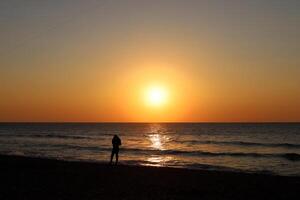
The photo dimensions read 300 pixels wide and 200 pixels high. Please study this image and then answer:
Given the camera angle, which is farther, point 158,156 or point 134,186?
point 158,156

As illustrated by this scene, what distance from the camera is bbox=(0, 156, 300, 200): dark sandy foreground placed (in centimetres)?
1312

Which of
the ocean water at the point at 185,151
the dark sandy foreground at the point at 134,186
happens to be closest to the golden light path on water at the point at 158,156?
the ocean water at the point at 185,151

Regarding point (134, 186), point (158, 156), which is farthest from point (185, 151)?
point (134, 186)

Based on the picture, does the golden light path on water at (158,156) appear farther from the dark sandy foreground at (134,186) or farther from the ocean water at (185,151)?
the dark sandy foreground at (134,186)

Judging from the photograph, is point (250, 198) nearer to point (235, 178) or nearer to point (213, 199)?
point (213, 199)

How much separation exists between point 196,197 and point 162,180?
4.17 metres

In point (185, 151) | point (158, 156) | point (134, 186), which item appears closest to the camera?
point (134, 186)

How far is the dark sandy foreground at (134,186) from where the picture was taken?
13.1m

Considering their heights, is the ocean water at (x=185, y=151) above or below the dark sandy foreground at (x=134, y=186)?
below

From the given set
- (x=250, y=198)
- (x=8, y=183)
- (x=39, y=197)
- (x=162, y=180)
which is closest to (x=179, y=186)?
(x=162, y=180)

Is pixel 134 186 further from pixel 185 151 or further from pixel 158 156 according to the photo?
pixel 185 151

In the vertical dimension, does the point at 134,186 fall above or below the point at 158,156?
above

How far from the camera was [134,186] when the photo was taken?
15.1m

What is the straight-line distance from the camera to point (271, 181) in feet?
59.0
